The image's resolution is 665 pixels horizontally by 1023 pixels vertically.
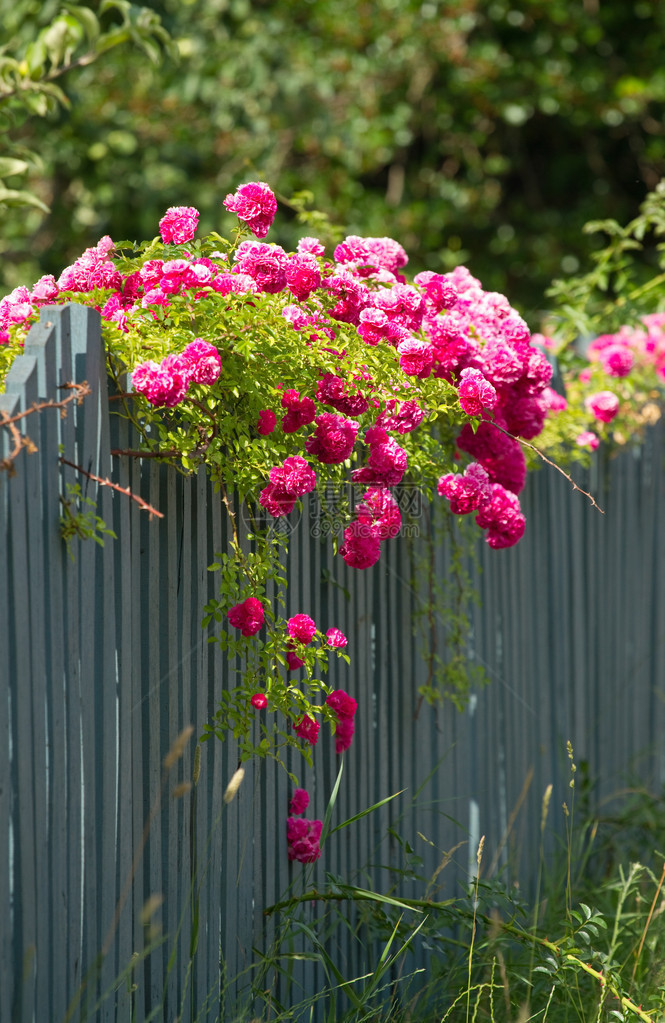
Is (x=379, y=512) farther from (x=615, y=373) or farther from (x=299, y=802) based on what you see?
(x=615, y=373)

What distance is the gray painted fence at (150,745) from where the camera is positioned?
1.80 m

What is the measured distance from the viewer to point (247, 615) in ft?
7.50

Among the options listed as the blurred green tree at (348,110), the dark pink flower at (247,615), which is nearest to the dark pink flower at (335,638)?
the dark pink flower at (247,615)

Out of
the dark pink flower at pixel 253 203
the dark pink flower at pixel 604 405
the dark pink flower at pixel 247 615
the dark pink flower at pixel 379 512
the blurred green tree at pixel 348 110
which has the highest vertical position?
the blurred green tree at pixel 348 110

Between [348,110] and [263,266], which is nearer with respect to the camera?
[263,266]

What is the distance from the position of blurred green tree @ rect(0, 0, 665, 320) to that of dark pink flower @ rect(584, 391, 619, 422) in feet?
→ 14.3

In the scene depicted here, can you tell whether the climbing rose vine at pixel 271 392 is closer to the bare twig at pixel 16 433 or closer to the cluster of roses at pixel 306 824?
the cluster of roses at pixel 306 824

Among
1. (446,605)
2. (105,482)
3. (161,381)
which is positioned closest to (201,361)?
(161,381)

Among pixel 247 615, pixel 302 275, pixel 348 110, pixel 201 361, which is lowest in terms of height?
pixel 247 615

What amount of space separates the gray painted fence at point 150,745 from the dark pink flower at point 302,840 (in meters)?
0.04

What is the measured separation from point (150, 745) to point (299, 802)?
570 mm

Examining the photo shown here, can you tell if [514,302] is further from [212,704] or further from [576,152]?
[212,704]

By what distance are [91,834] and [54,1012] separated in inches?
11.5

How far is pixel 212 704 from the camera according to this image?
236cm
